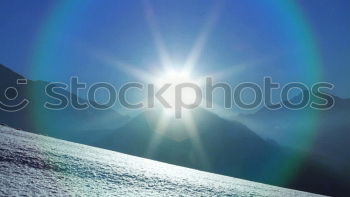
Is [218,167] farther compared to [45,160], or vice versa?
[218,167]

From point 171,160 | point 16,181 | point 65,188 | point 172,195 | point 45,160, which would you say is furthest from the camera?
point 171,160

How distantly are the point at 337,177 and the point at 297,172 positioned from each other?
21585 millimetres

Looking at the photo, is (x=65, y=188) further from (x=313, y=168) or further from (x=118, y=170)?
(x=313, y=168)

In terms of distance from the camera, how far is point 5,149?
508 inches

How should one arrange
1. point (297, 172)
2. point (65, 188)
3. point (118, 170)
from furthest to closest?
point (297, 172) → point (118, 170) → point (65, 188)

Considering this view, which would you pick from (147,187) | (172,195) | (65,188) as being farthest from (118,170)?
(65,188)

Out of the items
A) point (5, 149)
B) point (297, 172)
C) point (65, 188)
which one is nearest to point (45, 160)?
point (5, 149)

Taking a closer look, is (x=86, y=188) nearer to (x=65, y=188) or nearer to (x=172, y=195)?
(x=65, y=188)

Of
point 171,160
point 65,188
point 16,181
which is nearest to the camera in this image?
point 16,181

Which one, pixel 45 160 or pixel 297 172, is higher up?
pixel 297 172

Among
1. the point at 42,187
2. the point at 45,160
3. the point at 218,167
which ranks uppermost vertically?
the point at 218,167

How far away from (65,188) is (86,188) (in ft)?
2.25

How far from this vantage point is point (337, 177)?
18100 cm

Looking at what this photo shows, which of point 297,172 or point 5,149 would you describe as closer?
point 5,149
